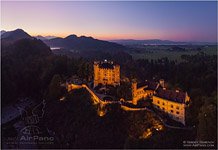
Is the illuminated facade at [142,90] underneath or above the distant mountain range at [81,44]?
underneath

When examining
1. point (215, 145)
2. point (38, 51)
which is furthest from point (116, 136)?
point (38, 51)

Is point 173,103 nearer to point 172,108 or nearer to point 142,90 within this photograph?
point 172,108

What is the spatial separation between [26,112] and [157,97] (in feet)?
56.1

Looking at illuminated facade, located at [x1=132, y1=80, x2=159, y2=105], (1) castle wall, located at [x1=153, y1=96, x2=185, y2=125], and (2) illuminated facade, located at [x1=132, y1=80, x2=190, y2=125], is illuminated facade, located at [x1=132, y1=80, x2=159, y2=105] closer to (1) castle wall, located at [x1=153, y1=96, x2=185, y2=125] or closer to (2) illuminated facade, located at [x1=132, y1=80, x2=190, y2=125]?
(2) illuminated facade, located at [x1=132, y1=80, x2=190, y2=125]

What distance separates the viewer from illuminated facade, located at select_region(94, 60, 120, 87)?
28.7 m

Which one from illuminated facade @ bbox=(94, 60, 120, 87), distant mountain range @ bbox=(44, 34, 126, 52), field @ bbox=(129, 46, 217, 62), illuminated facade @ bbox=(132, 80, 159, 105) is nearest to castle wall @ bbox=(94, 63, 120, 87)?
illuminated facade @ bbox=(94, 60, 120, 87)

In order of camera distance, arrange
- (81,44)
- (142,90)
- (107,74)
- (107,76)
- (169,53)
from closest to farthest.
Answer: (142,90)
(107,74)
(107,76)
(169,53)
(81,44)

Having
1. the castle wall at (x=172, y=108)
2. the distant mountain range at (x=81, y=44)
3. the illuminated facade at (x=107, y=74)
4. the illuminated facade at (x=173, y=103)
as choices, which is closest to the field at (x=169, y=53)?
the distant mountain range at (x=81, y=44)

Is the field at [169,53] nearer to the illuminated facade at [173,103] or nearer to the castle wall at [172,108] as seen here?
the illuminated facade at [173,103]

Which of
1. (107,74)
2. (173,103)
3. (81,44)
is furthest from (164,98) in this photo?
(81,44)

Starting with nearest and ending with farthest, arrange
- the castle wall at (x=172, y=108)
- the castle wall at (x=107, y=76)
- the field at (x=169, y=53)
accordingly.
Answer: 1. the castle wall at (x=172, y=108)
2. the castle wall at (x=107, y=76)
3. the field at (x=169, y=53)

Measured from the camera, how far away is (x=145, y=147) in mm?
19750

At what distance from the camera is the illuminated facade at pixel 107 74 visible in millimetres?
28656

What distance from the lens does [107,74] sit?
94.6ft
